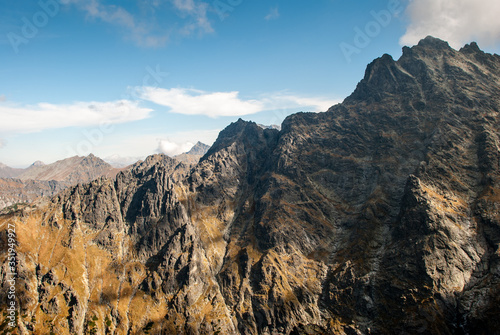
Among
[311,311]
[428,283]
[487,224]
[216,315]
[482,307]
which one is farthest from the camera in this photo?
[216,315]

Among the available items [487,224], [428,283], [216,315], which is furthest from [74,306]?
[487,224]

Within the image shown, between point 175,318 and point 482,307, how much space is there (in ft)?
642

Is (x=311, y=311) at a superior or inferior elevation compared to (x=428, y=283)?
inferior

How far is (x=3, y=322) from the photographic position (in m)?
168

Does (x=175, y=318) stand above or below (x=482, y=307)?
below

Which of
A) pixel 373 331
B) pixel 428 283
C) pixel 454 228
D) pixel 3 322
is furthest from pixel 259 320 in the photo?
pixel 3 322

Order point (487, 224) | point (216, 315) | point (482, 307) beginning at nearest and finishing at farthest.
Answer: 1. point (482, 307)
2. point (487, 224)
3. point (216, 315)

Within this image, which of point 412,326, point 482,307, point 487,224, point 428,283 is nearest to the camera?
point 482,307

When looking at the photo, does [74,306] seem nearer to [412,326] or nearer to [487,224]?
[412,326]

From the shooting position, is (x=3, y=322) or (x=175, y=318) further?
(x=175, y=318)

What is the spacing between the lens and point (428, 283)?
159375 millimetres

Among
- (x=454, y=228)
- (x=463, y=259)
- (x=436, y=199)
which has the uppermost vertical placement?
(x=436, y=199)

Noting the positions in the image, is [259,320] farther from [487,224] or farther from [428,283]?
[487,224]

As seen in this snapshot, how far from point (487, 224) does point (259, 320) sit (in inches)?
6708
